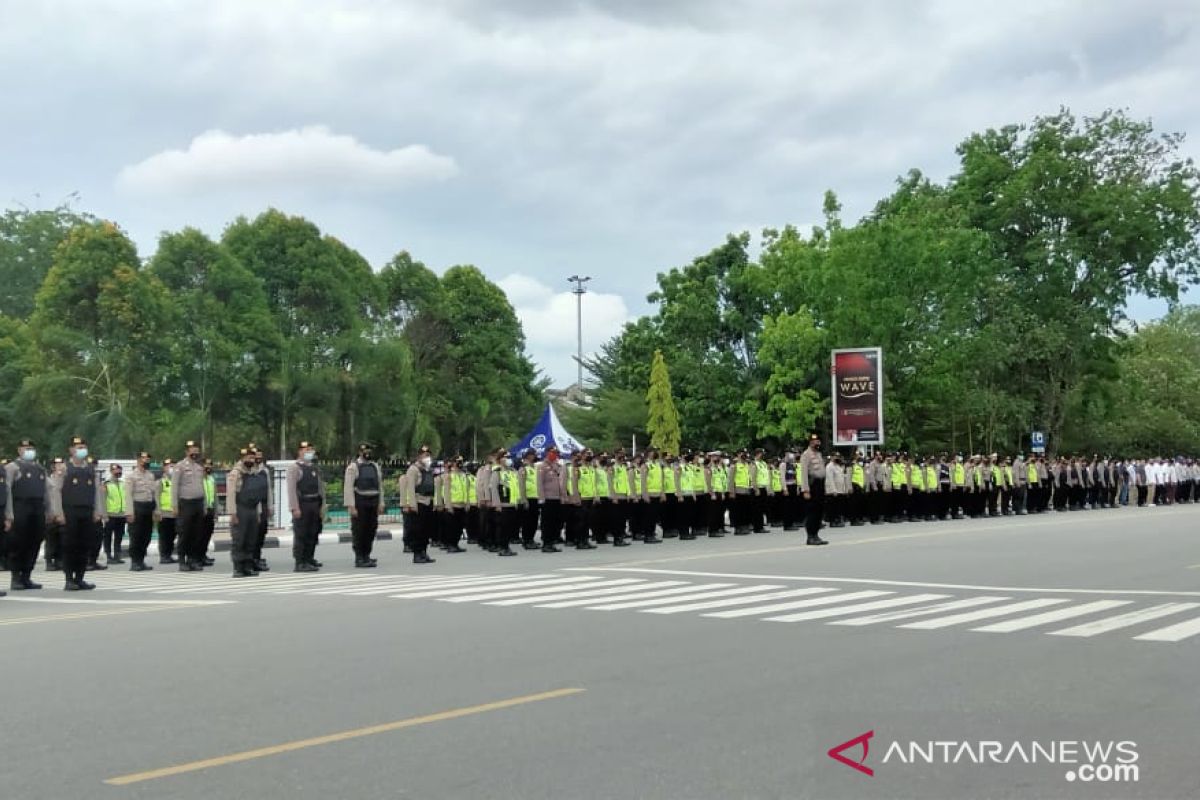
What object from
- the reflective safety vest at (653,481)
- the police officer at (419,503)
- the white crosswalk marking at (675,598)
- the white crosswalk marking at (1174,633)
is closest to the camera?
the white crosswalk marking at (1174,633)

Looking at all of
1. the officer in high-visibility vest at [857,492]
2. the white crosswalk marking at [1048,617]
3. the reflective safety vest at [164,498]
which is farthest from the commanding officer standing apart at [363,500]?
the officer in high-visibility vest at [857,492]

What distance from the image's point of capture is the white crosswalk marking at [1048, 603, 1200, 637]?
10625mm

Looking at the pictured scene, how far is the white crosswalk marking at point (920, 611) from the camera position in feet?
37.6

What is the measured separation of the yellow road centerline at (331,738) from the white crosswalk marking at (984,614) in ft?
13.7

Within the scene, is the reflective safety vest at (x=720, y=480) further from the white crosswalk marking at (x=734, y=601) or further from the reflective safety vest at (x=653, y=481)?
the white crosswalk marking at (x=734, y=601)

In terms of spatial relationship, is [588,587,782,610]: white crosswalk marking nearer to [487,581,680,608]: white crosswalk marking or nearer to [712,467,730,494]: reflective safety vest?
[487,581,680,608]: white crosswalk marking

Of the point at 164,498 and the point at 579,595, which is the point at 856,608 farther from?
the point at 164,498

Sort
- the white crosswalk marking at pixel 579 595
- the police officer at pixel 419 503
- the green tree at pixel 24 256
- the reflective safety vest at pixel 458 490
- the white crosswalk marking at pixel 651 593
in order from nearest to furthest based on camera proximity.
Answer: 1. the white crosswalk marking at pixel 651 593
2. the white crosswalk marking at pixel 579 595
3. the police officer at pixel 419 503
4. the reflective safety vest at pixel 458 490
5. the green tree at pixel 24 256

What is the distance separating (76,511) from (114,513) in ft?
19.2

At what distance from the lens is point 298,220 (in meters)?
52.5

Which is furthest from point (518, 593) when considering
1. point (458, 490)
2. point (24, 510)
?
point (458, 490)

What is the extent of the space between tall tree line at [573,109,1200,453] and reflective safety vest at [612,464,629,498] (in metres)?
25.9

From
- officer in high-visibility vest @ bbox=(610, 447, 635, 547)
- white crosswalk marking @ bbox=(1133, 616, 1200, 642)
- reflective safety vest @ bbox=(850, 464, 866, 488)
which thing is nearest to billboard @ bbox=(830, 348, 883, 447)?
reflective safety vest @ bbox=(850, 464, 866, 488)

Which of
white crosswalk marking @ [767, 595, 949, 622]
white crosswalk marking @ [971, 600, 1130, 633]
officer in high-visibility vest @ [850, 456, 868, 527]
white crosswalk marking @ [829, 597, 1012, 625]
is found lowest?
white crosswalk marking @ [767, 595, 949, 622]
